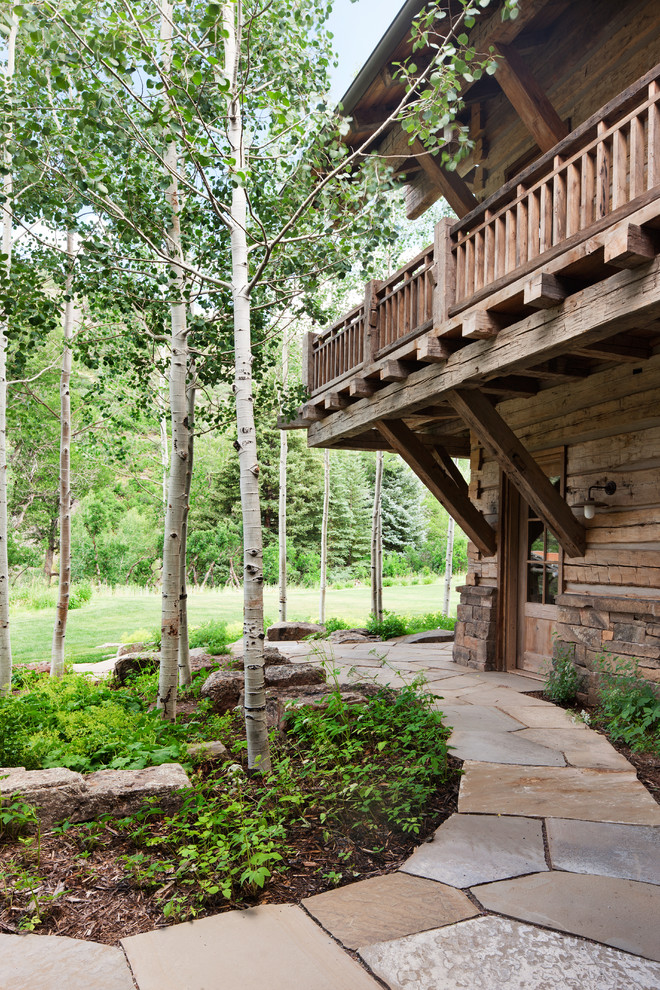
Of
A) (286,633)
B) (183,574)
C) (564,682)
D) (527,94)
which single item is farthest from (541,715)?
(286,633)

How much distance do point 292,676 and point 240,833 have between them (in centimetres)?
304

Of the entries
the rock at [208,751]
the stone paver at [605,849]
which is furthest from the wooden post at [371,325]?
the stone paver at [605,849]

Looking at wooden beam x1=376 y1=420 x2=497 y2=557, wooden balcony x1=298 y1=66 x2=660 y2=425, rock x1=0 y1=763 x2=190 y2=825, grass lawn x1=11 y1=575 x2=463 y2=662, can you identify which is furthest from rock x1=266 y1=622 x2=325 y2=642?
rock x1=0 y1=763 x2=190 y2=825

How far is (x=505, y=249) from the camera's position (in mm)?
4461

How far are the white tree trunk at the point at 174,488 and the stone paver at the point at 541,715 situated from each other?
2.80 m

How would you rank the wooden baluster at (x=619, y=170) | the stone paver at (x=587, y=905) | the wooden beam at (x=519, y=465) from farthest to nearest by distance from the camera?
the wooden beam at (x=519, y=465)
the wooden baluster at (x=619, y=170)
the stone paver at (x=587, y=905)

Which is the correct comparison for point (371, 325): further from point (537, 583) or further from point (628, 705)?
point (628, 705)

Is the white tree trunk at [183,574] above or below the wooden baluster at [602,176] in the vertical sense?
below

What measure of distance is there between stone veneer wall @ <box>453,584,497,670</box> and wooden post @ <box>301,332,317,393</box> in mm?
3219

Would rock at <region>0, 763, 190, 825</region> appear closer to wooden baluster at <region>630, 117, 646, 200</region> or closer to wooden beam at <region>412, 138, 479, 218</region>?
wooden baluster at <region>630, 117, 646, 200</region>

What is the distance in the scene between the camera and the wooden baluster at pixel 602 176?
3.63 meters

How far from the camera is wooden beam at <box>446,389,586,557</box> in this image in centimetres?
542

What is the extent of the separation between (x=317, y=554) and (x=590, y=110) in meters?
20.5

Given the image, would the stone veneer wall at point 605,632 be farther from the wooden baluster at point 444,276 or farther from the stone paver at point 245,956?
the stone paver at point 245,956
